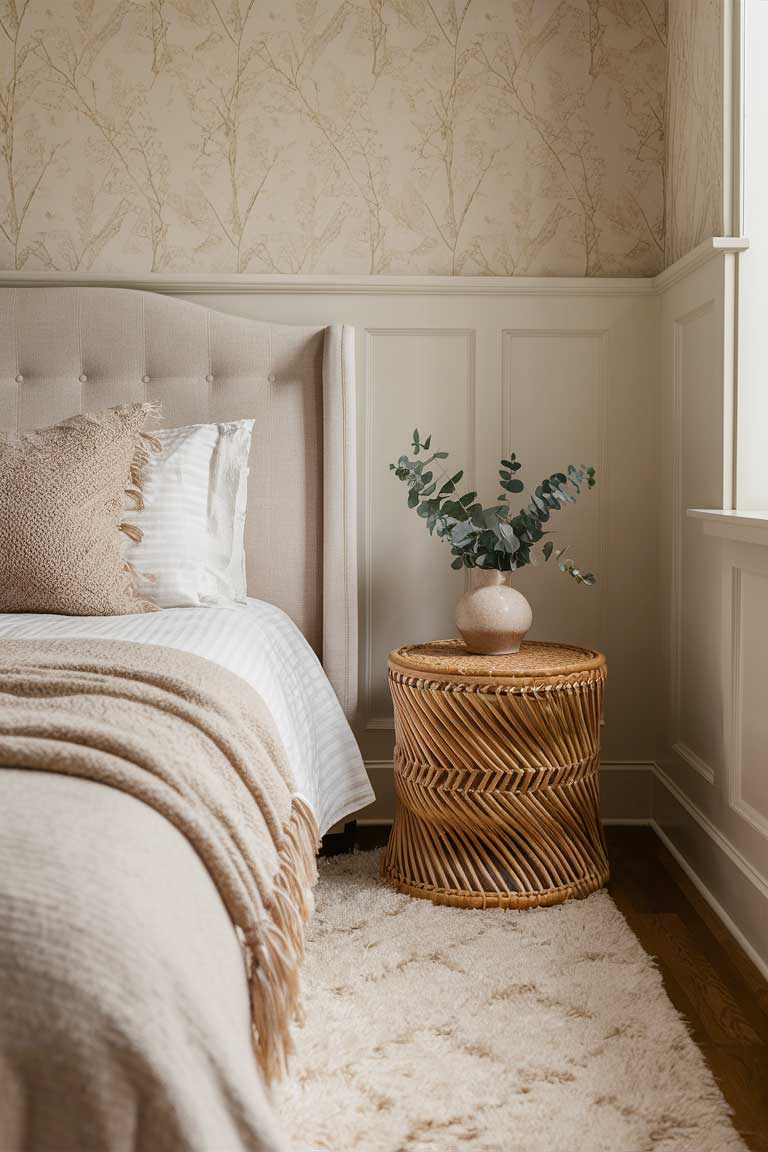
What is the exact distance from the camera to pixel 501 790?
6.38 feet

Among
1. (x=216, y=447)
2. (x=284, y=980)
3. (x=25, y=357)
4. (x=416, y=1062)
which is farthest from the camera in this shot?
(x=25, y=357)

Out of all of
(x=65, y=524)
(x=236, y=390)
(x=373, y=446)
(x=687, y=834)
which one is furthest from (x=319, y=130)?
(x=687, y=834)

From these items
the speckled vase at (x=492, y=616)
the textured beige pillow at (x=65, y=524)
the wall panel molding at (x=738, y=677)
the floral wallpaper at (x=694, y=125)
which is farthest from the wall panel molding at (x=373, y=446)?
the wall panel molding at (x=738, y=677)

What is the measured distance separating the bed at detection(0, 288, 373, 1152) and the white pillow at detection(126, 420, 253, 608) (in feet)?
0.30

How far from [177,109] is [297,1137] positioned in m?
2.37

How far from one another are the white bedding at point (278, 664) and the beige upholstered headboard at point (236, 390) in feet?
0.50

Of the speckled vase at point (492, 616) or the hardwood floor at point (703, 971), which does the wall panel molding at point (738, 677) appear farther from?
the speckled vase at point (492, 616)

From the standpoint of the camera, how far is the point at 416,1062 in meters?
1.40

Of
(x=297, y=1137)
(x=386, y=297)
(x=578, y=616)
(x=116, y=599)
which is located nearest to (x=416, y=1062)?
(x=297, y=1137)

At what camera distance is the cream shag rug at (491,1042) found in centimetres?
124

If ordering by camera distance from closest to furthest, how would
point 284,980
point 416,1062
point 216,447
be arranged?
point 284,980 → point 416,1062 → point 216,447

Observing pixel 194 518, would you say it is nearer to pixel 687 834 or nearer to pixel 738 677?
pixel 738 677

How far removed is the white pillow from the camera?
2090 millimetres

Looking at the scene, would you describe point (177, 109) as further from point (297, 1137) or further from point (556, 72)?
point (297, 1137)
